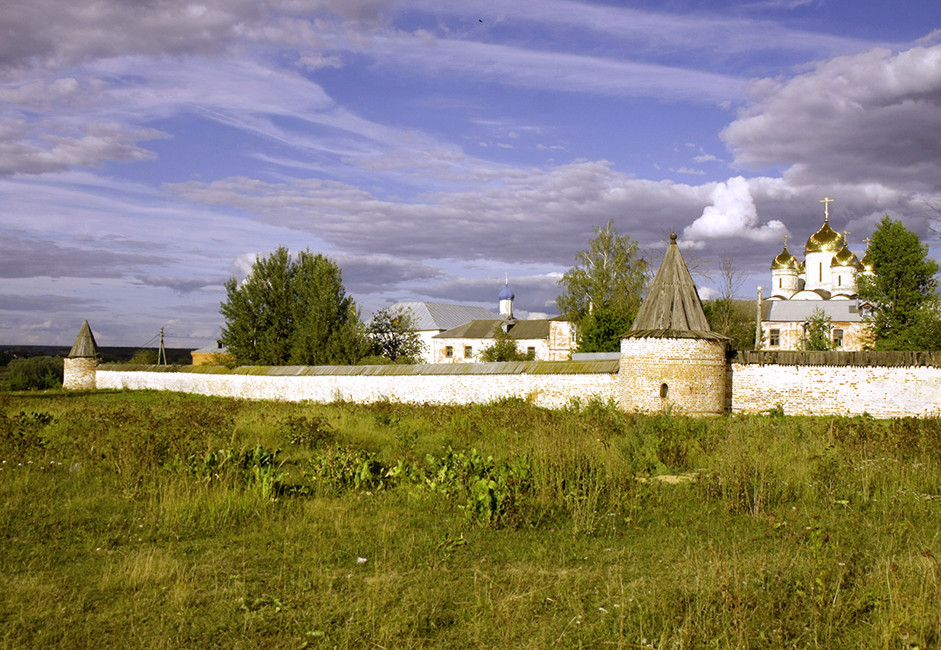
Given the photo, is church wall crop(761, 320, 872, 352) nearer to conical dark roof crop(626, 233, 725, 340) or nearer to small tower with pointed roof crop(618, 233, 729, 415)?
conical dark roof crop(626, 233, 725, 340)

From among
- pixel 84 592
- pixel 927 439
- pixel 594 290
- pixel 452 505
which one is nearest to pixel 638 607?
pixel 452 505

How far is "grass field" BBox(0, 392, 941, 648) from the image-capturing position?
3920mm

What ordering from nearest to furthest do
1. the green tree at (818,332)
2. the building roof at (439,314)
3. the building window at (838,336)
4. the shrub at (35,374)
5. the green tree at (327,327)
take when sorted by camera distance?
the green tree at (327,327), the green tree at (818,332), the shrub at (35,374), the building window at (838,336), the building roof at (439,314)

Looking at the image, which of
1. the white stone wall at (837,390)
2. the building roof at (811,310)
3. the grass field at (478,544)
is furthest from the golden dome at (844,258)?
the grass field at (478,544)

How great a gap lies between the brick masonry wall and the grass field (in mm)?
5211

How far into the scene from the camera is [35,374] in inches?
1708

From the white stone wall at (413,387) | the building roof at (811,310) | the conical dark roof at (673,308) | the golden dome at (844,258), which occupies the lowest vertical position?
the white stone wall at (413,387)

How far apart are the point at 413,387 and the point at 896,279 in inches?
1043

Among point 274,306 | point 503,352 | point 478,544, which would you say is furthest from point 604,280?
point 478,544

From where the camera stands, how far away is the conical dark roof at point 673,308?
15445 millimetres

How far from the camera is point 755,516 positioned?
6.26 metres

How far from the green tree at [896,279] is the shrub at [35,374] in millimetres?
40411

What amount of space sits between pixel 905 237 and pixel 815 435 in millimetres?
28489

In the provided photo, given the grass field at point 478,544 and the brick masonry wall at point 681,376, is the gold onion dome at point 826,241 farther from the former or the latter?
the grass field at point 478,544
